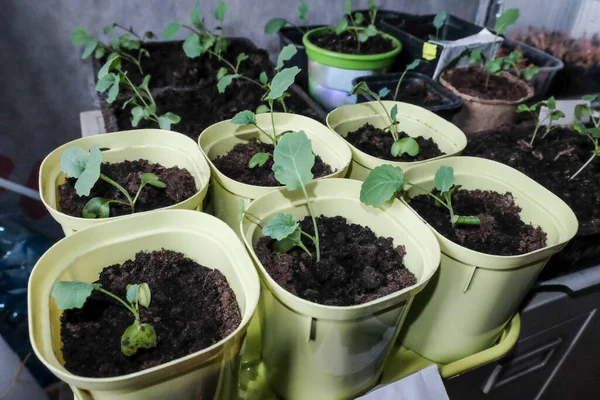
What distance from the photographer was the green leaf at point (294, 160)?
0.69 meters

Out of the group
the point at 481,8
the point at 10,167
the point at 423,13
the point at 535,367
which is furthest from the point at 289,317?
the point at 481,8

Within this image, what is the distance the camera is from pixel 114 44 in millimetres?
1322

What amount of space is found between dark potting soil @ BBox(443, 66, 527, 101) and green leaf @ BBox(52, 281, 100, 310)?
1.19m

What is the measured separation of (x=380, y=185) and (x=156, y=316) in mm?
402

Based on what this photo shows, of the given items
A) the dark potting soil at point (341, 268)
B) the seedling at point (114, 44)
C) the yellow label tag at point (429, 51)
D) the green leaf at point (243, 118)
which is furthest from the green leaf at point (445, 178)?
the seedling at point (114, 44)

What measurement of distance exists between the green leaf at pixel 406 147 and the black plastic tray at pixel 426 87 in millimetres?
237

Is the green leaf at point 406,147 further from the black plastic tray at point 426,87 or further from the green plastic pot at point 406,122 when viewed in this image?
the black plastic tray at point 426,87

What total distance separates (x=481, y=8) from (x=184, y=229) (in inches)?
67.6

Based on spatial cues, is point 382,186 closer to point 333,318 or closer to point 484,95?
point 333,318

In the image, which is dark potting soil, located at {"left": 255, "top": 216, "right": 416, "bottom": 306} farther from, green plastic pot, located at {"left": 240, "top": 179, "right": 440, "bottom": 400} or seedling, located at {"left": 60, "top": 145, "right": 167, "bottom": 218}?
seedling, located at {"left": 60, "top": 145, "right": 167, "bottom": 218}

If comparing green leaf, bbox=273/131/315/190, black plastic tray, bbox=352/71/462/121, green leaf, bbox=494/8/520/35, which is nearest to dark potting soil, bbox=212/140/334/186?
green leaf, bbox=273/131/315/190

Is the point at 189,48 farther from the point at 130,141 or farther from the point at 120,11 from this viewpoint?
the point at 130,141

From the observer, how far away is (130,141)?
2.98ft

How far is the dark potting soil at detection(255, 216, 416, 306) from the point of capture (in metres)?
0.67
